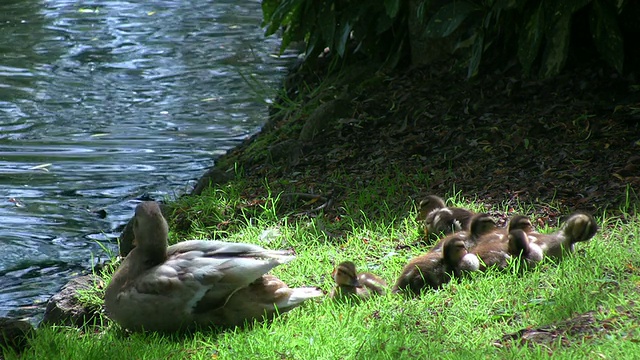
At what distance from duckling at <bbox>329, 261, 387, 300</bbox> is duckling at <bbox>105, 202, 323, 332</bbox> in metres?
0.14

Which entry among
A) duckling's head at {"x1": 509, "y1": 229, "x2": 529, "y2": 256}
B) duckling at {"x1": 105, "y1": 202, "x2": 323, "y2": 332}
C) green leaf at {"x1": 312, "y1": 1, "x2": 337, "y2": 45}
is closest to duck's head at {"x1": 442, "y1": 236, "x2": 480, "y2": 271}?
duckling's head at {"x1": 509, "y1": 229, "x2": 529, "y2": 256}

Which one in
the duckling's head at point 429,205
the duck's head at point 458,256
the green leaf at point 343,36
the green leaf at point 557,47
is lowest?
the duckling's head at point 429,205

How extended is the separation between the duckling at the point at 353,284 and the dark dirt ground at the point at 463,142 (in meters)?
1.58

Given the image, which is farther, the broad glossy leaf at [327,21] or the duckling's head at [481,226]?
the broad glossy leaf at [327,21]

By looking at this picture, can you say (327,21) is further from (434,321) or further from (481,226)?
(434,321)

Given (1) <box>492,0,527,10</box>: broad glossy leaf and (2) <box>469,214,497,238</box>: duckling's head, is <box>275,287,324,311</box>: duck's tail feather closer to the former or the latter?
(2) <box>469,214,497,238</box>: duckling's head

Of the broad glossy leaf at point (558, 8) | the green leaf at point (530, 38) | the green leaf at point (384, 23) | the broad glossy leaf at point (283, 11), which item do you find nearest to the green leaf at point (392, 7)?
the green leaf at point (384, 23)

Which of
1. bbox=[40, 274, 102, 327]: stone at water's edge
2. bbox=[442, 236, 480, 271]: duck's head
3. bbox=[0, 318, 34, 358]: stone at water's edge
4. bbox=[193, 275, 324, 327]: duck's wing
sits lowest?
bbox=[40, 274, 102, 327]: stone at water's edge

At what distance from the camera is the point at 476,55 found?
29.9 ft

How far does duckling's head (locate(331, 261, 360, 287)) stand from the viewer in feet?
20.8

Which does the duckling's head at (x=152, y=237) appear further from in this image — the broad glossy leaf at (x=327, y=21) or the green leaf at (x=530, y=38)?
the broad glossy leaf at (x=327, y=21)

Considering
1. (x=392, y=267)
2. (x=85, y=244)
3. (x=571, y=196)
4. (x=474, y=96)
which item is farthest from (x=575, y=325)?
(x=85, y=244)

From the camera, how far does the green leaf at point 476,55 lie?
29.6 feet

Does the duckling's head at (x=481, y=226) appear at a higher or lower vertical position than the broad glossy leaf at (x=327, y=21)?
lower
